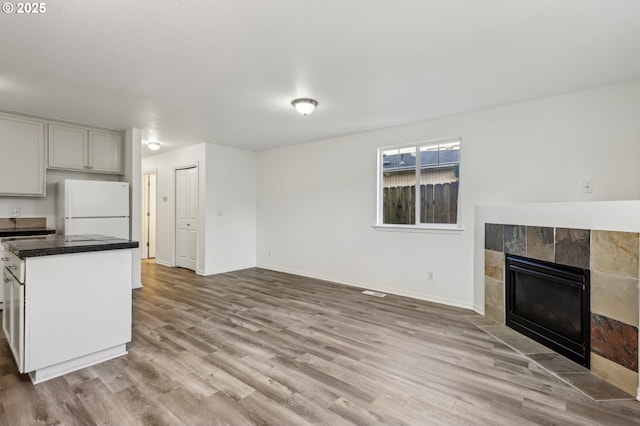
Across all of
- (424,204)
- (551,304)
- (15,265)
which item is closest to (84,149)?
(15,265)

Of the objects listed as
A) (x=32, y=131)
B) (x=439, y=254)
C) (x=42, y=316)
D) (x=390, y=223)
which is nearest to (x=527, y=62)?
(x=439, y=254)

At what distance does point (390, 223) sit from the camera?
4.91 metres

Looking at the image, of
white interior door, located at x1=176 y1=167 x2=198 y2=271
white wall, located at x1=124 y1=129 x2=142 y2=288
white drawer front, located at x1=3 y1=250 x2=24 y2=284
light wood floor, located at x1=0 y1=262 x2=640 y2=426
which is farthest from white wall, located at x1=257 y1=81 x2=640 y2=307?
white drawer front, located at x1=3 y1=250 x2=24 y2=284

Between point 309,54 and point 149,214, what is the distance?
22.9 ft

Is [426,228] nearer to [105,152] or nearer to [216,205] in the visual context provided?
[216,205]

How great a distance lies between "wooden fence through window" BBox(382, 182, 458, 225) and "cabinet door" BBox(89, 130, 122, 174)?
4.31 meters

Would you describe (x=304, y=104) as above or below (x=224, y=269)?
above

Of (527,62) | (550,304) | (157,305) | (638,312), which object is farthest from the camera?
(157,305)

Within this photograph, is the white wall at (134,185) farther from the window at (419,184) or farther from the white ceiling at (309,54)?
the window at (419,184)

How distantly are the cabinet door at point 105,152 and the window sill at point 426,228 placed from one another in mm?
4250

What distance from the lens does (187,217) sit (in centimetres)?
641

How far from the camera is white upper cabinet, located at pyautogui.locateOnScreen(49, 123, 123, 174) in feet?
14.7

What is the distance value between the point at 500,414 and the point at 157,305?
3884mm

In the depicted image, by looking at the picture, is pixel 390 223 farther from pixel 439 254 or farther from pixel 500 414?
pixel 500 414
